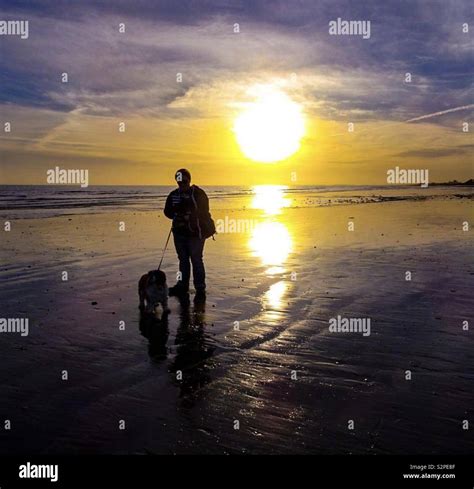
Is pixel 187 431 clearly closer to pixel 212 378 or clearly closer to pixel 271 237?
pixel 212 378

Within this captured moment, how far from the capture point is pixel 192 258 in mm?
9703

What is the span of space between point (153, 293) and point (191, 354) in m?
2.06

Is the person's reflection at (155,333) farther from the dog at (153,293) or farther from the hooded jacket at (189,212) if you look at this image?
the hooded jacket at (189,212)

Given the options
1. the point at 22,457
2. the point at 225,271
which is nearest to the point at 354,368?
the point at 22,457

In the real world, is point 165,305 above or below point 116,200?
below

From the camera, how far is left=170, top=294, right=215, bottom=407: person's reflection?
210 inches

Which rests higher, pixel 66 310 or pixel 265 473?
pixel 66 310

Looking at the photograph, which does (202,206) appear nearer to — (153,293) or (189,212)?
(189,212)

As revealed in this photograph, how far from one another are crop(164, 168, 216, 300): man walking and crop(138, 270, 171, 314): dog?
1344mm

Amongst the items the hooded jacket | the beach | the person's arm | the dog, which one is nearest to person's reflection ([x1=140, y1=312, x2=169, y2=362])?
the beach

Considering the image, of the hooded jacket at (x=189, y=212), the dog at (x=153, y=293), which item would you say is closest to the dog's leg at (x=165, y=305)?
the dog at (x=153, y=293)

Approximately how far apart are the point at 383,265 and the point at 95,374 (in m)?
8.11

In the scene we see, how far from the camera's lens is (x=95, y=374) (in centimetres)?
561

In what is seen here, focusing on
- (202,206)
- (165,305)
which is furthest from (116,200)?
(165,305)
